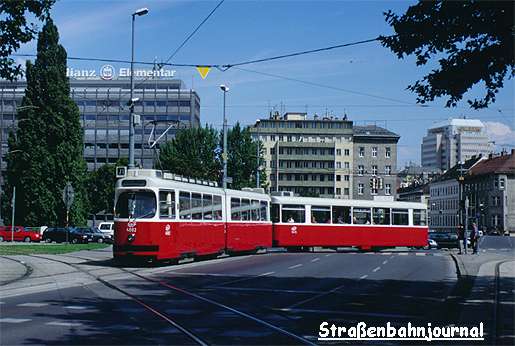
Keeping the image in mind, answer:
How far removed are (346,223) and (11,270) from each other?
865 inches

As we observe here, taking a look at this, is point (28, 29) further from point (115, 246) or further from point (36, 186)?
point (36, 186)

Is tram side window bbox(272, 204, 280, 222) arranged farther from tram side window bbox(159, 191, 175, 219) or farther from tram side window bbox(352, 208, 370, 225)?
tram side window bbox(159, 191, 175, 219)

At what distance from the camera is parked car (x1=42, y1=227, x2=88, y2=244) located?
57.0m

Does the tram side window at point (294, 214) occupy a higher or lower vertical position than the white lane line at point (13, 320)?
higher

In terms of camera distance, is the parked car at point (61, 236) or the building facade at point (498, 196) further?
the building facade at point (498, 196)

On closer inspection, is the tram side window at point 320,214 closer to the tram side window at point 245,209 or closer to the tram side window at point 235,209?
the tram side window at point 245,209

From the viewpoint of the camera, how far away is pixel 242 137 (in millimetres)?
79938

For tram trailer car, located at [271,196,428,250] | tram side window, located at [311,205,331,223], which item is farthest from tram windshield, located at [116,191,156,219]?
tram side window, located at [311,205,331,223]

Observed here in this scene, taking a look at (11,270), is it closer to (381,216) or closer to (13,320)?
(13,320)

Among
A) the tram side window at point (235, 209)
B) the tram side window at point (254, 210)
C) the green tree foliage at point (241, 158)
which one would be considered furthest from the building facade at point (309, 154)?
the tram side window at point (235, 209)

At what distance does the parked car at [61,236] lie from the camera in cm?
5703

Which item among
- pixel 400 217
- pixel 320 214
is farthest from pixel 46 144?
pixel 400 217

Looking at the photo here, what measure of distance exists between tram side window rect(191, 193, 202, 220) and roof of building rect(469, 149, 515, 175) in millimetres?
109356

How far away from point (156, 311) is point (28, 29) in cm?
840
